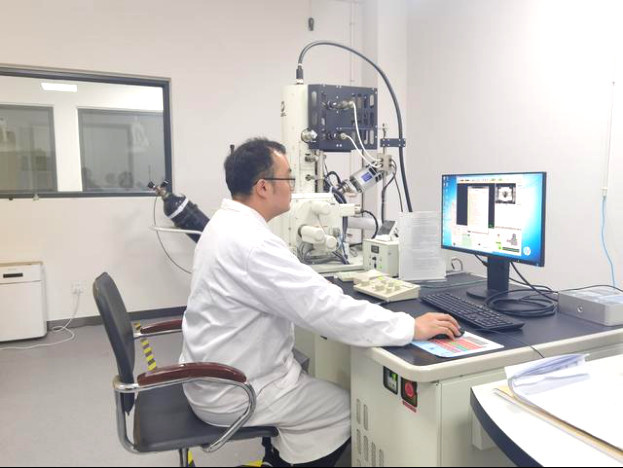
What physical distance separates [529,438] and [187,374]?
0.74 meters

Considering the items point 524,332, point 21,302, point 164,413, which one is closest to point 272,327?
point 164,413

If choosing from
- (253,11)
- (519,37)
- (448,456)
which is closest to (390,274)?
(448,456)

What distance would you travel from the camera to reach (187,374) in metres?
1.09

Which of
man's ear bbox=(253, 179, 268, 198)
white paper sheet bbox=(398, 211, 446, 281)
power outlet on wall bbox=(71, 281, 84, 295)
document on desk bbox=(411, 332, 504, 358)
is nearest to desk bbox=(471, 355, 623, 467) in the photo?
document on desk bbox=(411, 332, 504, 358)

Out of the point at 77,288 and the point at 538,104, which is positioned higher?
the point at 538,104

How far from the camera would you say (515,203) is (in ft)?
4.73

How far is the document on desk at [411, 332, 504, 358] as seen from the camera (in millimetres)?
1045

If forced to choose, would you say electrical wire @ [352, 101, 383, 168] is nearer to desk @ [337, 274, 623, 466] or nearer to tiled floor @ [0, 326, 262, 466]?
desk @ [337, 274, 623, 466]

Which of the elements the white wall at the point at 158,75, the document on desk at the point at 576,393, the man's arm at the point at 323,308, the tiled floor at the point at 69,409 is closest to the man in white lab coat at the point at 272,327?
the man's arm at the point at 323,308

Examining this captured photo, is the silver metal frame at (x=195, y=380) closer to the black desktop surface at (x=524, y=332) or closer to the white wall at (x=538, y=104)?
the black desktop surface at (x=524, y=332)

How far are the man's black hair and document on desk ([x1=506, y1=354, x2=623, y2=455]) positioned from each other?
0.82 meters

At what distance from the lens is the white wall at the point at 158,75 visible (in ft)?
10.5

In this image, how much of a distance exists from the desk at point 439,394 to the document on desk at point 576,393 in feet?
0.37

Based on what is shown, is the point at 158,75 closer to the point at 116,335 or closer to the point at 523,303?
the point at 116,335
